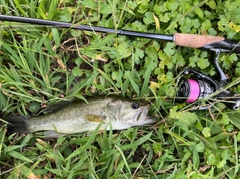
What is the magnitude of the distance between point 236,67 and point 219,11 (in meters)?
0.57

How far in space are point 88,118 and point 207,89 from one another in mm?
1089

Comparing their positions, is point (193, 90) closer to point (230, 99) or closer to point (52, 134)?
point (230, 99)

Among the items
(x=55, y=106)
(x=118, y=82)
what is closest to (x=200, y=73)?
Result: (x=118, y=82)

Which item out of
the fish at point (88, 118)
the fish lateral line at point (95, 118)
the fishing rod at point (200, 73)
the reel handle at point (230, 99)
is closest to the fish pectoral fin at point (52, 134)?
the fish at point (88, 118)

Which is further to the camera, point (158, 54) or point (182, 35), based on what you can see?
point (158, 54)

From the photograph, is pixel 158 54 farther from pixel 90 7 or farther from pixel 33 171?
pixel 33 171

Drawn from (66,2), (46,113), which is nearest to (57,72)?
(46,113)

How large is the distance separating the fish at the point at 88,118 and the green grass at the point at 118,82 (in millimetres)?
93

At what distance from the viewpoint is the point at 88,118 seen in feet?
9.83

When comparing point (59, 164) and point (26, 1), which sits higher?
point (26, 1)

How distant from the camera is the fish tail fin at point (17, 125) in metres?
3.06

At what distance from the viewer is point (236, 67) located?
330 centimetres

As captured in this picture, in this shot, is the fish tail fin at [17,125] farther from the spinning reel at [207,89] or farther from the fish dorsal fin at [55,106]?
the spinning reel at [207,89]

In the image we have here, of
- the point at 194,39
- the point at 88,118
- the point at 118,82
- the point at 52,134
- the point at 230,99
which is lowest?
the point at 52,134
